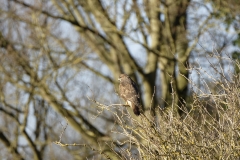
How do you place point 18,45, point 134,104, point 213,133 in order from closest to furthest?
point 213,133 → point 134,104 → point 18,45

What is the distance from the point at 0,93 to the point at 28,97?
717 mm

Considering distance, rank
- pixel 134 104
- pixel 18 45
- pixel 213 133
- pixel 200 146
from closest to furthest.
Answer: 1. pixel 200 146
2. pixel 213 133
3. pixel 134 104
4. pixel 18 45

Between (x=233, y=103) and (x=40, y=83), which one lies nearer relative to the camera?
(x=233, y=103)

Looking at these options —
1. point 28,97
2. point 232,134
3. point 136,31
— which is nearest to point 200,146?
point 232,134

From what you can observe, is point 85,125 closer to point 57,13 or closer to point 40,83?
point 40,83

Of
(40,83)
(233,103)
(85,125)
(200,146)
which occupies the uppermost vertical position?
(40,83)

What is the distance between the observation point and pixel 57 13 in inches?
598

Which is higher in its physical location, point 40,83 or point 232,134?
point 40,83

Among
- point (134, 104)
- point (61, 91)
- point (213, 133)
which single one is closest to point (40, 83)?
point (61, 91)

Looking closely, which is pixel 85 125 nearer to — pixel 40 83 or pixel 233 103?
pixel 40 83

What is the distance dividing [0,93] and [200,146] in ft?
34.3

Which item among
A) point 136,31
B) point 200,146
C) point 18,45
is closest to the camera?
point 200,146

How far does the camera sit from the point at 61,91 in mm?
14969

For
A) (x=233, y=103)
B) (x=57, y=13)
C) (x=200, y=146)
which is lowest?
(x=200, y=146)
